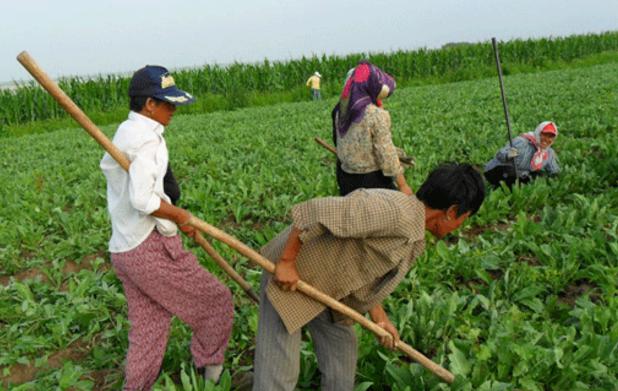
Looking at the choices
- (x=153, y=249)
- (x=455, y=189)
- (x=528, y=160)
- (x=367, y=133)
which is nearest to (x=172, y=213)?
(x=153, y=249)

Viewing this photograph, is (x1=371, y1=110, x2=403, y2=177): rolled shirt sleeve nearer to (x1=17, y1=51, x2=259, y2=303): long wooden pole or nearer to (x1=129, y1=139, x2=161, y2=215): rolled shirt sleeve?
(x1=129, y1=139, x2=161, y2=215): rolled shirt sleeve

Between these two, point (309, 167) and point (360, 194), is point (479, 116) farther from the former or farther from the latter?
point (360, 194)

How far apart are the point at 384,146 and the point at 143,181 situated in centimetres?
196

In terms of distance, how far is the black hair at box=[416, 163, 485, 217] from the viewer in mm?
1945

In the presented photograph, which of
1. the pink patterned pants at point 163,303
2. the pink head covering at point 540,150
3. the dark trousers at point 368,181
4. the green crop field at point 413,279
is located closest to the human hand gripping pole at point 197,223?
the pink patterned pants at point 163,303

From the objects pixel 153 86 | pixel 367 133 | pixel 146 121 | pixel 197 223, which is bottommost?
pixel 197 223

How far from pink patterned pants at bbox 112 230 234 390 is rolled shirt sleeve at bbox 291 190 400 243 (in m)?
0.83

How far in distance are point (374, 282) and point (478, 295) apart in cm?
136

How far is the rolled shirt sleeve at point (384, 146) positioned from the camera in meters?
3.57

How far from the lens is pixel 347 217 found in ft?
6.12

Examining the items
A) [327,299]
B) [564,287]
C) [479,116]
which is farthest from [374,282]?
[479,116]

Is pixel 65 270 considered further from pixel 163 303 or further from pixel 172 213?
pixel 172 213

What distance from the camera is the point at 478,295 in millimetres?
3232

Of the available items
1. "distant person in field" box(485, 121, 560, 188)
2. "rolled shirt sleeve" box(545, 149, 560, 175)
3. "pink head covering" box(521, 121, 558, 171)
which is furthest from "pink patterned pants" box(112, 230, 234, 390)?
"rolled shirt sleeve" box(545, 149, 560, 175)
